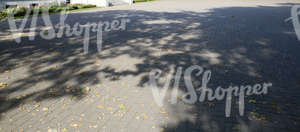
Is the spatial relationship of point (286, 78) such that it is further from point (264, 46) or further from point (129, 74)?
point (129, 74)

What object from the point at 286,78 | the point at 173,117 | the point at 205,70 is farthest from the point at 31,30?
the point at 286,78

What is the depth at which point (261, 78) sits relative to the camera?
5836mm

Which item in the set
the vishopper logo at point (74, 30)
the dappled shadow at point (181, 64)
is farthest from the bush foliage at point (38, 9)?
the dappled shadow at point (181, 64)

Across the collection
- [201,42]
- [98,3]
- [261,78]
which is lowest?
[261,78]

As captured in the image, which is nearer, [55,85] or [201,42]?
[55,85]

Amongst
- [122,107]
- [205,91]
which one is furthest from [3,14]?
[205,91]

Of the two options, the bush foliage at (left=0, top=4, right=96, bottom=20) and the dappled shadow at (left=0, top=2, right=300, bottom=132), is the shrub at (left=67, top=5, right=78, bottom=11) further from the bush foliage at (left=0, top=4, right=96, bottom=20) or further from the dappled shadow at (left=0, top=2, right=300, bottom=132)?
the dappled shadow at (left=0, top=2, right=300, bottom=132)

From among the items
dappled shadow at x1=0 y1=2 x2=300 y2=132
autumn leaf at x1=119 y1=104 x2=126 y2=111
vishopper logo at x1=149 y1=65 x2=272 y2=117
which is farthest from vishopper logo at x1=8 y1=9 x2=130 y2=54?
autumn leaf at x1=119 y1=104 x2=126 y2=111

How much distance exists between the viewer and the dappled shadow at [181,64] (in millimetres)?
4320

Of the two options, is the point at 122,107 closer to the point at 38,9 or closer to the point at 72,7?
the point at 38,9

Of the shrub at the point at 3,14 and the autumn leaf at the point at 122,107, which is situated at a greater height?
the shrub at the point at 3,14

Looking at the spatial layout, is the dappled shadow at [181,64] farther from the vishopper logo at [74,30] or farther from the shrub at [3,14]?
the shrub at [3,14]

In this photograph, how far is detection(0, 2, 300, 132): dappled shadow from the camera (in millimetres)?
4320

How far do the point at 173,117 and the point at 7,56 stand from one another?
617 cm
